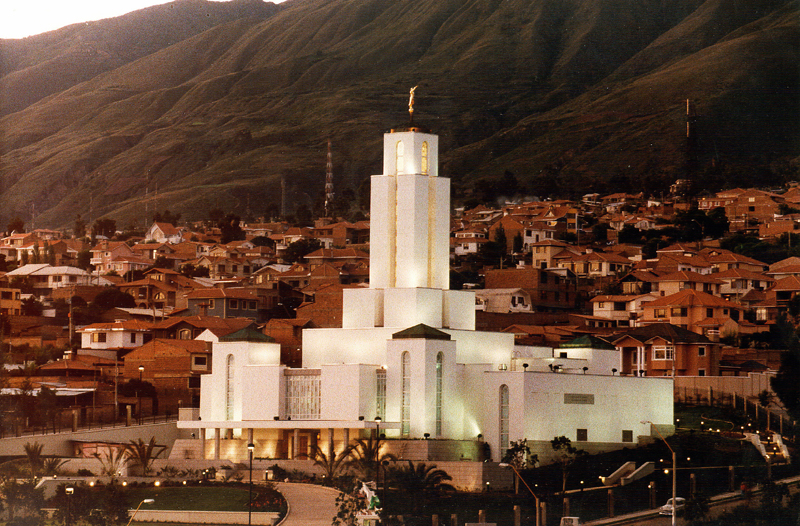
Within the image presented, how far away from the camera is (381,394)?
214 ft

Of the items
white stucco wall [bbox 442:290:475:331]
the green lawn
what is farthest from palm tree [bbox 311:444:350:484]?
white stucco wall [bbox 442:290:475:331]

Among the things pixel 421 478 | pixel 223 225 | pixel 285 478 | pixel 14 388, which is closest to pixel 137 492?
pixel 285 478

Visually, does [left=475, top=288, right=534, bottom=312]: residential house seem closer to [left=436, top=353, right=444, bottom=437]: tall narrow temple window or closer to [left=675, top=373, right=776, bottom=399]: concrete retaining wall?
[left=675, top=373, right=776, bottom=399]: concrete retaining wall

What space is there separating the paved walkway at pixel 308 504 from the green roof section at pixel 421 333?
9119mm

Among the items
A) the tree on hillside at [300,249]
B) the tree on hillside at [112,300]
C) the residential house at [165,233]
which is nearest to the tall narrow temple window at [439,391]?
the tree on hillside at [112,300]

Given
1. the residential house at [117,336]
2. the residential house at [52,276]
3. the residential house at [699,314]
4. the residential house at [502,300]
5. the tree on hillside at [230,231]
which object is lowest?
the residential house at [117,336]

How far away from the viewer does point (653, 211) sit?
162 metres

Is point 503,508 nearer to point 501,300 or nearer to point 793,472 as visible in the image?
point 793,472

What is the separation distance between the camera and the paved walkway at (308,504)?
53.1 meters

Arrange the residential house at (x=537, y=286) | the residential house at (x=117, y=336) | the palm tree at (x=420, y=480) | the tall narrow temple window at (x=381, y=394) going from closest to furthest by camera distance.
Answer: the palm tree at (x=420, y=480), the tall narrow temple window at (x=381, y=394), the residential house at (x=117, y=336), the residential house at (x=537, y=286)

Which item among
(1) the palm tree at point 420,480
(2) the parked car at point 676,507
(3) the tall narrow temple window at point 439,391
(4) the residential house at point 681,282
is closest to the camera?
(2) the parked car at point 676,507

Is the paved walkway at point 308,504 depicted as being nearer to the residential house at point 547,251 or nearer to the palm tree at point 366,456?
the palm tree at point 366,456

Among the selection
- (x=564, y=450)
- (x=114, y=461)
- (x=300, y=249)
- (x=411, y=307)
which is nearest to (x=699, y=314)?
(x=411, y=307)

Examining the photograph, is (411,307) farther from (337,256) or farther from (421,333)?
(337,256)
